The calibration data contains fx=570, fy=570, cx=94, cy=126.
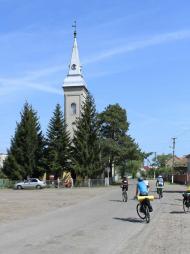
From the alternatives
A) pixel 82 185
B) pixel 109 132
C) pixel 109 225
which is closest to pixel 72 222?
pixel 109 225

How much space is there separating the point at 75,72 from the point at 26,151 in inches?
1160

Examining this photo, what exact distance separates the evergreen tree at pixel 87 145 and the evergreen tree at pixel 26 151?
5.28m

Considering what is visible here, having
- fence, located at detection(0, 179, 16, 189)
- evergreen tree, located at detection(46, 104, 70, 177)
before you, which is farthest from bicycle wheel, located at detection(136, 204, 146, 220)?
evergreen tree, located at detection(46, 104, 70, 177)

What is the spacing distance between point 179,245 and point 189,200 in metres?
12.4

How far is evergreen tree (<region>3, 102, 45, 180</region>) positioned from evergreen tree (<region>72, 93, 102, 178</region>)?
5283 mm

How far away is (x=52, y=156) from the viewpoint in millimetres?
79375

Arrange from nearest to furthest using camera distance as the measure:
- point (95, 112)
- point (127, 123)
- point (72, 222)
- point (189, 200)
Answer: point (72, 222) < point (189, 200) < point (95, 112) < point (127, 123)

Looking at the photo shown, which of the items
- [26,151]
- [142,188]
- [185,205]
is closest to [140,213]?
[142,188]

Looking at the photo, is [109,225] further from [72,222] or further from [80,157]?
[80,157]

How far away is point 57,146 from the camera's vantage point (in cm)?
8012

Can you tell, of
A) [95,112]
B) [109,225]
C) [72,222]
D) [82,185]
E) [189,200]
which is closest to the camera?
[109,225]

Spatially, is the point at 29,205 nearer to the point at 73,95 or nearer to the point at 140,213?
the point at 140,213

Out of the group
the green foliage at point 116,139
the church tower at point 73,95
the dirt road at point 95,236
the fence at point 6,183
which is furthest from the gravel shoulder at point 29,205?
the church tower at point 73,95

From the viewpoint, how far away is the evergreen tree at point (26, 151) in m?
78.6
